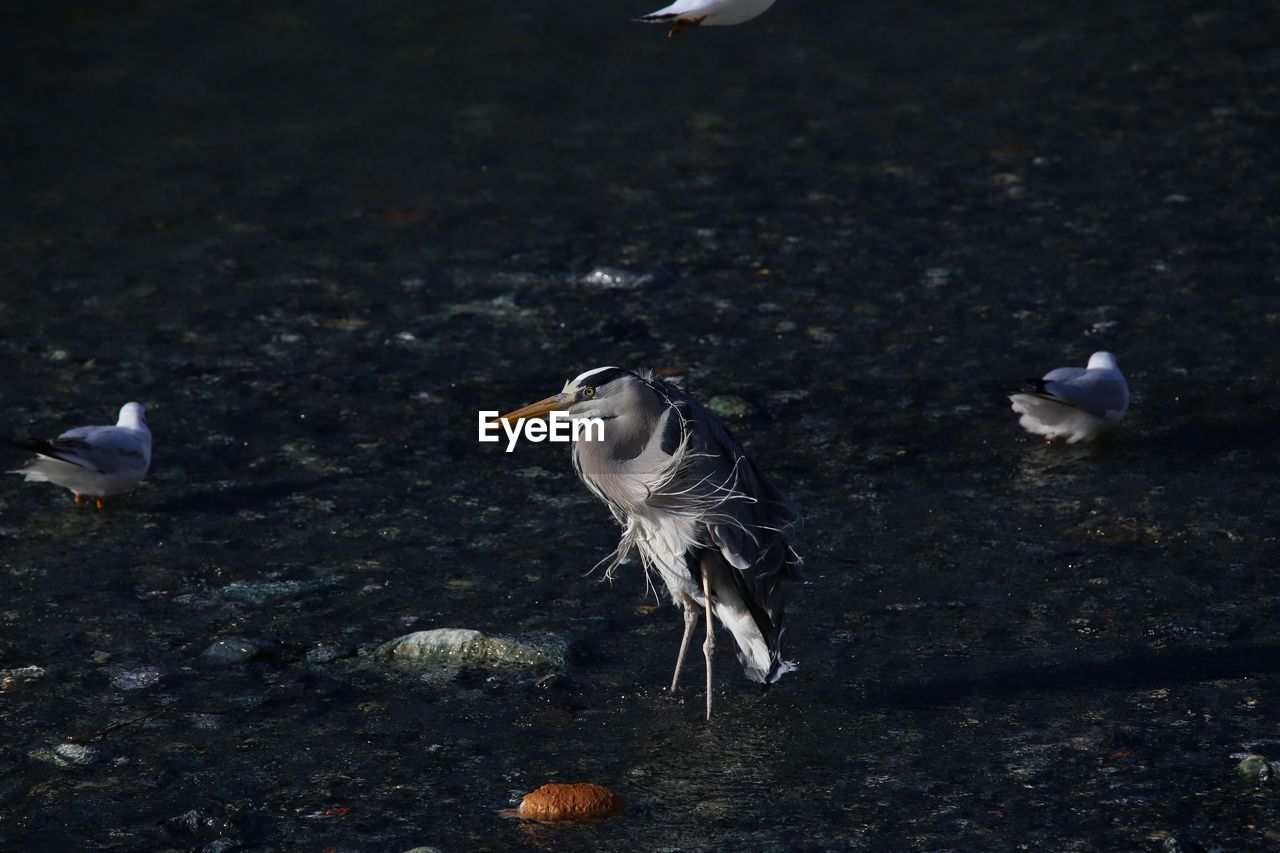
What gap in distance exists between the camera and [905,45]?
36.2 feet

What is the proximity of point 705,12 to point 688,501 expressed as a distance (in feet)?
6.16

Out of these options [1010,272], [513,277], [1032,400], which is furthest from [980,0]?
[1032,400]

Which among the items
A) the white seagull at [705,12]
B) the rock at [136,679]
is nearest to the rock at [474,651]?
the rock at [136,679]

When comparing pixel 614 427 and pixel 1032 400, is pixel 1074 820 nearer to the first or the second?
pixel 614 427

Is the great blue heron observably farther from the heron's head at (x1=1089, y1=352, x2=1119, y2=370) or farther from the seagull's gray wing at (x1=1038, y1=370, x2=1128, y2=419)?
the heron's head at (x1=1089, y1=352, x2=1119, y2=370)

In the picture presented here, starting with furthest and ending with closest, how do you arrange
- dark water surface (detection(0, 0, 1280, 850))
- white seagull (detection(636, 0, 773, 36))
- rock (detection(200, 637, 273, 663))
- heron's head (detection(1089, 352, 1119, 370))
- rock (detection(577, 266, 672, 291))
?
rock (detection(577, 266, 672, 291)) → heron's head (detection(1089, 352, 1119, 370)) → rock (detection(200, 637, 273, 663)) → dark water surface (detection(0, 0, 1280, 850)) → white seagull (detection(636, 0, 773, 36))

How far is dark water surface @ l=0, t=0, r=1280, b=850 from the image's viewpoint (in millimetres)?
4465

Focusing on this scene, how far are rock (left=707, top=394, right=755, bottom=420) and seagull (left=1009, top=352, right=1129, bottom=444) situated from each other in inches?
43.7

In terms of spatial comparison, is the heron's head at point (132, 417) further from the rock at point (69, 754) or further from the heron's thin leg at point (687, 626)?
the heron's thin leg at point (687, 626)

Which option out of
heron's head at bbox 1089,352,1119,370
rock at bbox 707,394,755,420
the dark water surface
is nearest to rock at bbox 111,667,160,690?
the dark water surface

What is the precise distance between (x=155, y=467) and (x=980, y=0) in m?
7.52

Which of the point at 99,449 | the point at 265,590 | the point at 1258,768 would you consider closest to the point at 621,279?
the point at 99,449

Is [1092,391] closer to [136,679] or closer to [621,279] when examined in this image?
[621,279]

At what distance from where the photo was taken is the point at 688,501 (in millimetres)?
4672
